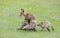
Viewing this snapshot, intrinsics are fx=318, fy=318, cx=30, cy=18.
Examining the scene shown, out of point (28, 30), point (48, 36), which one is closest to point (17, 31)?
point (28, 30)

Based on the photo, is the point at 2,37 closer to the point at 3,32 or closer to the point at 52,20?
the point at 3,32

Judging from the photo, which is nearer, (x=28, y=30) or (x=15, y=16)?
(x=28, y=30)

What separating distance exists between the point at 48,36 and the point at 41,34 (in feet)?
1.47

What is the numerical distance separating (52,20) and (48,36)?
158 inches

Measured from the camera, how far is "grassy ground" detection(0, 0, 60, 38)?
12.7 metres

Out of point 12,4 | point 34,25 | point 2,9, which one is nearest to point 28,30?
point 34,25

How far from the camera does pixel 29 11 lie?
19531 millimetres

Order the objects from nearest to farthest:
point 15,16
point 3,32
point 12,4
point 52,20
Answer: point 3,32 → point 52,20 → point 15,16 → point 12,4

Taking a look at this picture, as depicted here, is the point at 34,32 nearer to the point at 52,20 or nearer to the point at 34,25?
the point at 34,25

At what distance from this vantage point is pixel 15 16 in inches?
690

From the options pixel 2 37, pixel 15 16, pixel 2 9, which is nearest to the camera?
pixel 2 37

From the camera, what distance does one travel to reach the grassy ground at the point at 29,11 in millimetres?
12667

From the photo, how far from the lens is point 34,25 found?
44.2 ft

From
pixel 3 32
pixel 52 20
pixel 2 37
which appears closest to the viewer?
pixel 2 37
